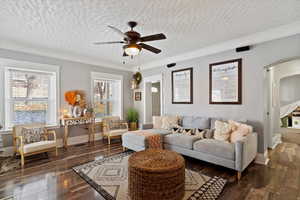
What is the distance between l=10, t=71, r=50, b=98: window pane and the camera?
3748 millimetres

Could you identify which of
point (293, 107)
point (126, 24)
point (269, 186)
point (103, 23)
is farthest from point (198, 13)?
point (293, 107)

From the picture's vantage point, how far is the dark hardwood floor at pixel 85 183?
2.07 m

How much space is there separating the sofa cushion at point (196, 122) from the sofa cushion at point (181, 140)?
524mm

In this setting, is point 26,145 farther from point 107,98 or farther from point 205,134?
point 205,134

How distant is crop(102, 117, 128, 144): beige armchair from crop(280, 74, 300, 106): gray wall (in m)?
6.54

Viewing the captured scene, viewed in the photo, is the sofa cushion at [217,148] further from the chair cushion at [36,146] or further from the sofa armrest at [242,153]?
the chair cushion at [36,146]

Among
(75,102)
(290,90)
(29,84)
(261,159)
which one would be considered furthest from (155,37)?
(290,90)

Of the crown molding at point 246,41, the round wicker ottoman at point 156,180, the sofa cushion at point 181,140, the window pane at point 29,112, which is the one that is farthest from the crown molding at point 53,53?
the round wicker ottoman at point 156,180

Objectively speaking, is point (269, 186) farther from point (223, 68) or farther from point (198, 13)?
point (198, 13)

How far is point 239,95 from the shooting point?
11.2ft

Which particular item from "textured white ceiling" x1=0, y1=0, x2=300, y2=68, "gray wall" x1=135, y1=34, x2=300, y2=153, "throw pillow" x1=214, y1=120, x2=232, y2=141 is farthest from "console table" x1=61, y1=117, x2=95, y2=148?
"throw pillow" x1=214, y1=120, x2=232, y2=141

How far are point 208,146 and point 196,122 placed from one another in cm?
104

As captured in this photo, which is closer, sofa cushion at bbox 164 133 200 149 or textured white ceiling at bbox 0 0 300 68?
textured white ceiling at bbox 0 0 300 68

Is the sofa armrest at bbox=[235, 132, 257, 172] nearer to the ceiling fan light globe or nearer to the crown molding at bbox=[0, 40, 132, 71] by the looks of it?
the ceiling fan light globe
